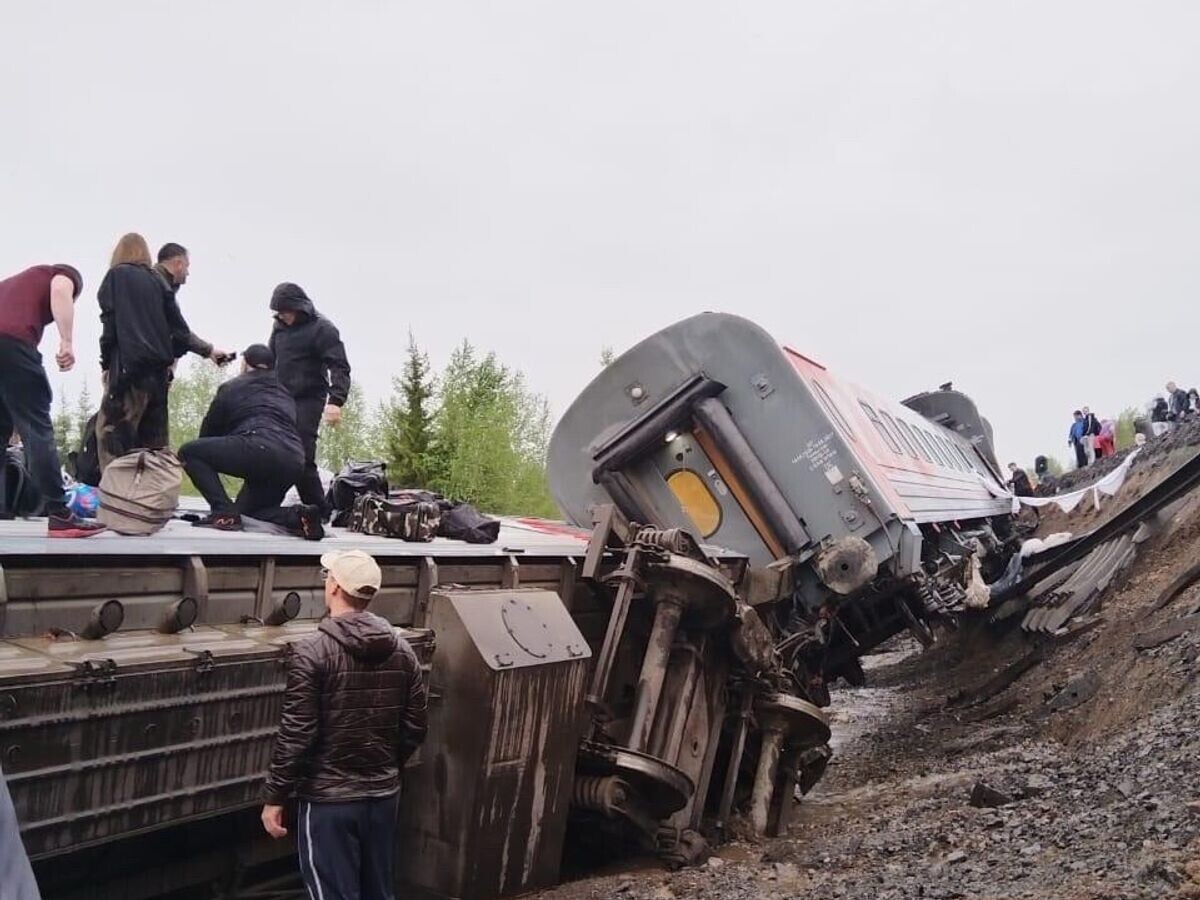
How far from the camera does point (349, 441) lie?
113 ft

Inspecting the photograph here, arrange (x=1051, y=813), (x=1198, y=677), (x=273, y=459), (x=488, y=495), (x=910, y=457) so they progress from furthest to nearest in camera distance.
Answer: (x=488, y=495) → (x=910, y=457) → (x=1198, y=677) → (x=273, y=459) → (x=1051, y=813)

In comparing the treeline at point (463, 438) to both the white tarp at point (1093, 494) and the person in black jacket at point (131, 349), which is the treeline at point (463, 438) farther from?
the person in black jacket at point (131, 349)

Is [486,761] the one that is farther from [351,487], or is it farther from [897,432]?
[897,432]

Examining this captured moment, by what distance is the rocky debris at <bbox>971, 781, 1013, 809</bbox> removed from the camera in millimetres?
4965

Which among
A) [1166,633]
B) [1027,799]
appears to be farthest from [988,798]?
[1166,633]

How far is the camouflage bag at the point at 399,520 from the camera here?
5211 millimetres

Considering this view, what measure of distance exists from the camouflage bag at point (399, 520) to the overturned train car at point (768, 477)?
2611 mm

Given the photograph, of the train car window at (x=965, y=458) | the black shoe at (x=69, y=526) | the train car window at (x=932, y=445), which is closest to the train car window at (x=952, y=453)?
the train car window at (x=965, y=458)

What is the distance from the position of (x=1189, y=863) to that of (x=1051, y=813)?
1.27m

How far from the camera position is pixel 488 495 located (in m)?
24.4

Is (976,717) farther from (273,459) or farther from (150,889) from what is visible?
(150,889)

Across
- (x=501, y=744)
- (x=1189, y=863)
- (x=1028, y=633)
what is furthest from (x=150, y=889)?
(x=1028, y=633)

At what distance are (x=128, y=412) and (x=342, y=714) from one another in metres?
2.26

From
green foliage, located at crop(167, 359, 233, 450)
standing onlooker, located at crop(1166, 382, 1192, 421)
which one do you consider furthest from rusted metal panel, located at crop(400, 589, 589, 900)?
green foliage, located at crop(167, 359, 233, 450)
